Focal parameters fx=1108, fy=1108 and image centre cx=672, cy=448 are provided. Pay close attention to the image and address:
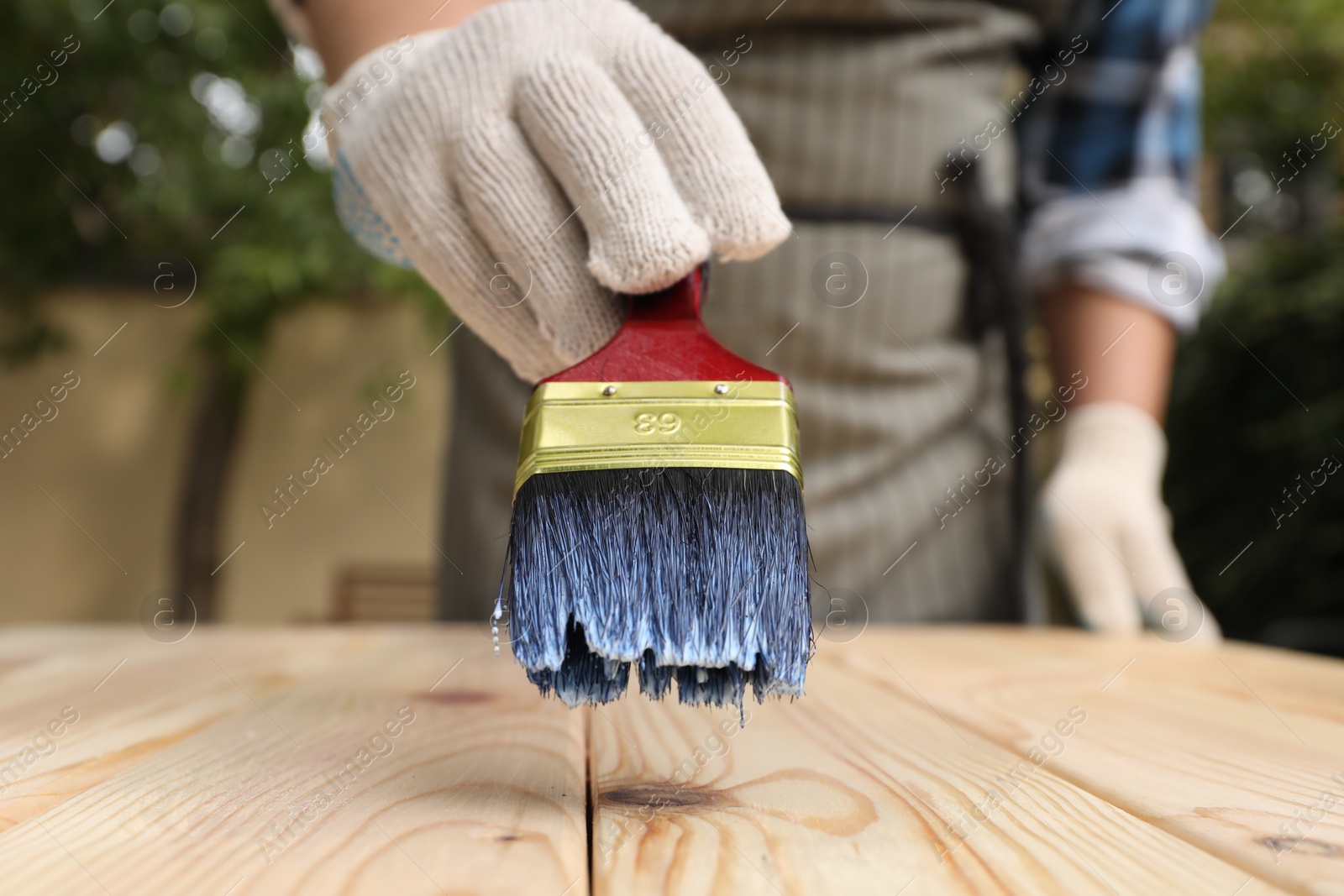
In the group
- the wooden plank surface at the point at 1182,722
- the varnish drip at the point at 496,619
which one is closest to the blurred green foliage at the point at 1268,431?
the wooden plank surface at the point at 1182,722

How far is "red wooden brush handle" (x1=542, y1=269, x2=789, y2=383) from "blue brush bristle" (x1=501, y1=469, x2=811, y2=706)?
0.21 ft

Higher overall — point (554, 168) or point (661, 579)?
point (554, 168)

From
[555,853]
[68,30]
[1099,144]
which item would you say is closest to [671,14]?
[1099,144]

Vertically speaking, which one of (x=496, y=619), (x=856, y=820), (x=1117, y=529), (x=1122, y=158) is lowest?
(x=856, y=820)

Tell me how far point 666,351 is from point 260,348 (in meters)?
4.93

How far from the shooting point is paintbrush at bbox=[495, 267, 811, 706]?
65 cm

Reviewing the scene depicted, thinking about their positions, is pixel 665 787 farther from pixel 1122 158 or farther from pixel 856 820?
pixel 1122 158

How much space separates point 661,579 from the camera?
67 centimetres

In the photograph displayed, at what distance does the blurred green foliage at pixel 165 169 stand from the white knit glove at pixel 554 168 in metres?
3.93

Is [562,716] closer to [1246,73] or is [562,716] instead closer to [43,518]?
[43,518]

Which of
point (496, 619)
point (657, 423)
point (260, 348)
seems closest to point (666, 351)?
point (657, 423)

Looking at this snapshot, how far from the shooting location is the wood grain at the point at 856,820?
0.48 meters

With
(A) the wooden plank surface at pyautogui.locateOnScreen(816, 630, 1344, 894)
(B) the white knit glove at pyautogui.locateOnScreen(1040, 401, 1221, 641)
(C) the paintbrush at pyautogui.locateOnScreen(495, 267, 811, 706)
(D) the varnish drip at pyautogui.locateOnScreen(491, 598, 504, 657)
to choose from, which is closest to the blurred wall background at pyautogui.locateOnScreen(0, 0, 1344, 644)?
(B) the white knit glove at pyautogui.locateOnScreen(1040, 401, 1221, 641)

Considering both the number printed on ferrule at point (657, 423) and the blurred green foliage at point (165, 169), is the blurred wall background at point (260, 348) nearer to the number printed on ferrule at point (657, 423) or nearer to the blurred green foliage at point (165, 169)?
the blurred green foliage at point (165, 169)
